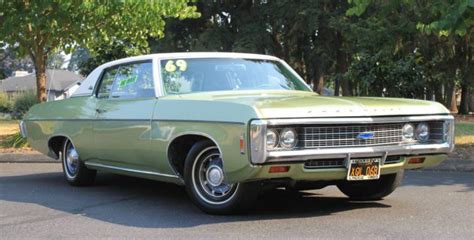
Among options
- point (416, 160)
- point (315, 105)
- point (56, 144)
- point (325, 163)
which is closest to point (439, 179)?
point (416, 160)

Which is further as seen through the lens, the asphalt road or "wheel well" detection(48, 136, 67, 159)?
"wheel well" detection(48, 136, 67, 159)

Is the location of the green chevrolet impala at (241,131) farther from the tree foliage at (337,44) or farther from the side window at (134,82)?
the tree foliage at (337,44)

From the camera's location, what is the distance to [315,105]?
226 inches

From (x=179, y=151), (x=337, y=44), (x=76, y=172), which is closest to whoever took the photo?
(x=179, y=151)

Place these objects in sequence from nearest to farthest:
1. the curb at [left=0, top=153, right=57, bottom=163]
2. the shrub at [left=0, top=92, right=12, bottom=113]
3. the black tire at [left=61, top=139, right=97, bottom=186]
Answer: the black tire at [left=61, top=139, right=97, bottom=186] < the curb at [left=0, top=153, right=57, bottom=163] < the shrub at [left=0, top=92, right=12, bottom=113]

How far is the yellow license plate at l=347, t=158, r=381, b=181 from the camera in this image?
228 inches

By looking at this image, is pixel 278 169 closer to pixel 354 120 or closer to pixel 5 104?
pixel 354 120

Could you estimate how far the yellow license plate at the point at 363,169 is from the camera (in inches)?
228

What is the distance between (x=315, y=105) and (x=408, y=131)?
1.10 metres

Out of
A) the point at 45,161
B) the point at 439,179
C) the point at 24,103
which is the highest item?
the point at 439,179

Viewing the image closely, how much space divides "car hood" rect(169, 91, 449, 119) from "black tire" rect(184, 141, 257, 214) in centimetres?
51

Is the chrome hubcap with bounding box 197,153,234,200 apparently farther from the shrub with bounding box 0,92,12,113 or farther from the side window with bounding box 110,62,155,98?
the shrub with bounding box 0,92,12,113

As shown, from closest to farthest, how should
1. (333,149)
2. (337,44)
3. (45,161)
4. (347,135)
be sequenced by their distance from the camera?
(333,149), (347,135), (45,161), (337,44)

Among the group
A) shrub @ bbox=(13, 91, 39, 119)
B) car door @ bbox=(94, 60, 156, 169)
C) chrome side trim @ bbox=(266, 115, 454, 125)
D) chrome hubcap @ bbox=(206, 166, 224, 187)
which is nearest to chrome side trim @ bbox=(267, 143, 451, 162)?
chrome side trim @ bbox=(266, 115, 454, 125)
